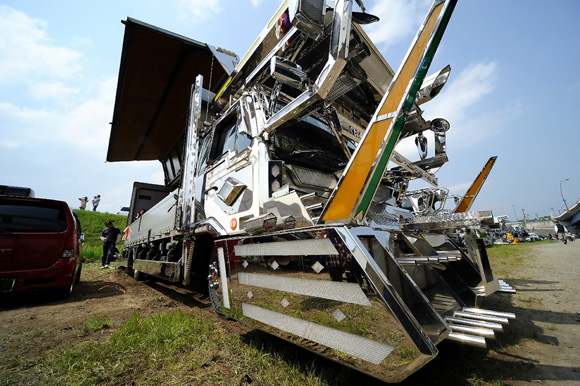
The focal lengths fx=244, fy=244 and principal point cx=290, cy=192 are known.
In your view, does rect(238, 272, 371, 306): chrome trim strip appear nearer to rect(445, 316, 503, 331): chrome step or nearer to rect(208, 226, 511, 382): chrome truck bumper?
rect(208, 226, 511, 382): chrome truck bumper

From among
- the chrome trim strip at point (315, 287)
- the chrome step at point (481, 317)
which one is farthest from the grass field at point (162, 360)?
the chrome trim strip at point (315, 287)

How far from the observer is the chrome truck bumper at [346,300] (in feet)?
3.23

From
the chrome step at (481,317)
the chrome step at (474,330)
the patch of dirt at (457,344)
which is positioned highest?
the chrome step at (474,330)

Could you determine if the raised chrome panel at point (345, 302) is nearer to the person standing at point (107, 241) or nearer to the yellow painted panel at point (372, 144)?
the yellow painted panel at point (372, 144)

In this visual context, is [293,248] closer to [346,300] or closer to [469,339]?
[346,300]

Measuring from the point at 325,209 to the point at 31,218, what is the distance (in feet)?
15.3

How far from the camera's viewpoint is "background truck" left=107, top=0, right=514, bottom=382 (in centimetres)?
110

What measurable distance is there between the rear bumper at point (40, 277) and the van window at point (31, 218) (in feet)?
1.87

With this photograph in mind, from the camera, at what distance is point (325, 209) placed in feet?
4.77

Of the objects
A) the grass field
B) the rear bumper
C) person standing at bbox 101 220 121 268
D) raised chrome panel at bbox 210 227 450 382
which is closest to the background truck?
raised chrome panel at bbox 210 227 450 382

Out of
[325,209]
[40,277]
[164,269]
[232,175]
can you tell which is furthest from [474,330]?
[40,277]

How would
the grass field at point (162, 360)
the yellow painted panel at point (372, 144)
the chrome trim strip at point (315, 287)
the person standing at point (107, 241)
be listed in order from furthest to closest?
the person standing at point (107, 241) → the grass field at point (162, 360) → the yellow painted panel at point (372, 144) → the chrome trim strip at point (315, 287)

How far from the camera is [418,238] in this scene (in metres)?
1.96

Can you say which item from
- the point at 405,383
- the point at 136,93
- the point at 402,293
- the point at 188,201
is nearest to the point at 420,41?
the point at 402,293
